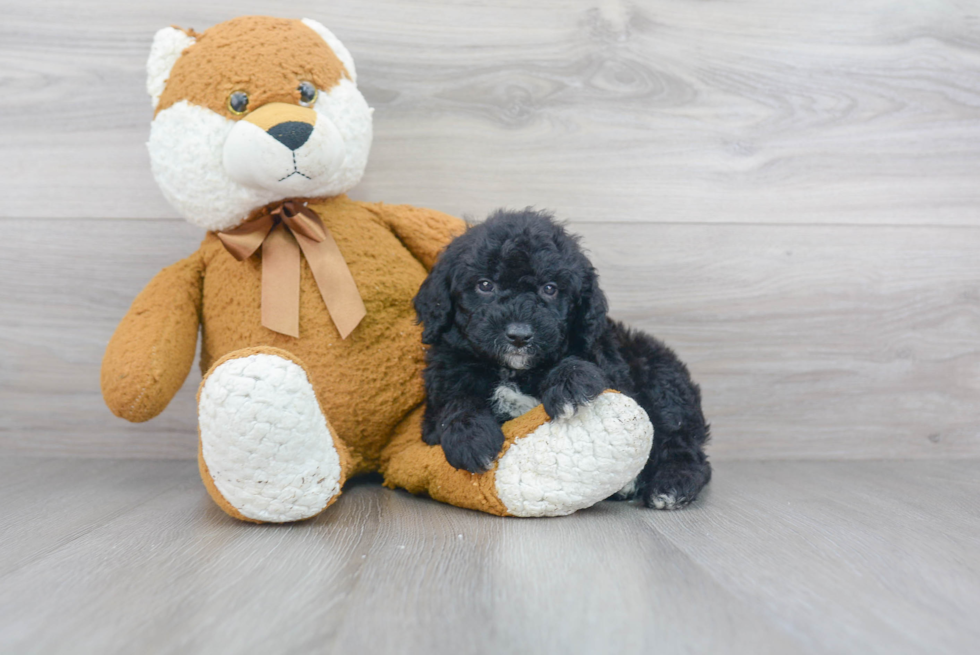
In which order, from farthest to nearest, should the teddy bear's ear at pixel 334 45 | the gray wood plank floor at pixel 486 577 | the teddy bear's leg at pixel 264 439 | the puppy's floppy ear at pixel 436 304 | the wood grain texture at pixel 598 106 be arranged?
the wood grain texture at pixel 598 106
the teddy bear's ear at pixel 334 45
the puppy's floppy ear at pixel 436 304
the teddy bear's leg at pixel 264 439
the gray wood plank floor at pixel 486 577

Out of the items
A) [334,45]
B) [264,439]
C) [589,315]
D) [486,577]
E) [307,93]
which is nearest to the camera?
[486,577]

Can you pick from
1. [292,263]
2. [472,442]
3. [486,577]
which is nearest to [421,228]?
[292,263]

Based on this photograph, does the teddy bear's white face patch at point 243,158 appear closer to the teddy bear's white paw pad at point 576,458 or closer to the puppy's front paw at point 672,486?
the teddy bear's white paw pad at point 576,458

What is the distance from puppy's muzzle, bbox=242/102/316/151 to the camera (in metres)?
1.16

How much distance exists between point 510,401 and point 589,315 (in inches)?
7.8

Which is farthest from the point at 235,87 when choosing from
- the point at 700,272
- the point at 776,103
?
the point at 776,103

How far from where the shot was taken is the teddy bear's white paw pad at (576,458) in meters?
1.05

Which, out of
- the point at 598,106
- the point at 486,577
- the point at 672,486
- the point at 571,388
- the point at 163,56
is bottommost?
the point at 672,486

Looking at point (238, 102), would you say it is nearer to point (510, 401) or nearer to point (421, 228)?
point (421, 228)

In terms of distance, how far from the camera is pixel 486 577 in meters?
0.87

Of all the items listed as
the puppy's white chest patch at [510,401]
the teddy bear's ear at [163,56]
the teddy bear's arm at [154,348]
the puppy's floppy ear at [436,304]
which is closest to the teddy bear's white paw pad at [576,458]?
the puppy's white chest patch at [510,401]

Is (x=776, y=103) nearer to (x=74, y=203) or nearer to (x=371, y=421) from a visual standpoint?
(x=371, y=421)

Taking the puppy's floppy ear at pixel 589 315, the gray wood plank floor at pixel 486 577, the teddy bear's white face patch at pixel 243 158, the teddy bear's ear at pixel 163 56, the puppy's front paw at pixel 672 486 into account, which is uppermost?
the teddy bear's ear at pixel 163 56

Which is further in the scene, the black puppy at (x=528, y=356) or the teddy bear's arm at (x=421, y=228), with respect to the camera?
the teddy bear's arm at (x=421, y=228)
